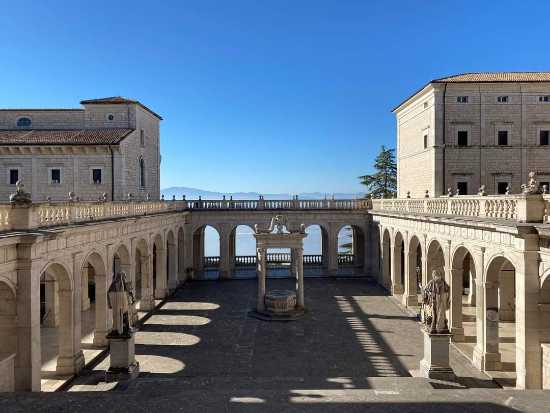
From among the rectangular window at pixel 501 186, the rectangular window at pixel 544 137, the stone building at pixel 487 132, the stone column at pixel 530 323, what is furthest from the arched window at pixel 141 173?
the rectangular window at pixel 544 137

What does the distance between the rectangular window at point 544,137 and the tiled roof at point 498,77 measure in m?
3.96

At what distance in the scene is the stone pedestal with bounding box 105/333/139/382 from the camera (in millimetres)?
16141

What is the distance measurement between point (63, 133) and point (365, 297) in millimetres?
27664

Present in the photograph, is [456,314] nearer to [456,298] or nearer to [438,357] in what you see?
[456,298]

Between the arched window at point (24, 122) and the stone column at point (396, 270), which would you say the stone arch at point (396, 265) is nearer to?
the stone column at point (396, 270)

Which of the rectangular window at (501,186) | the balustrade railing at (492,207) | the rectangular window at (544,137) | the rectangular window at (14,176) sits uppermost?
the rectangular window at (544,137)

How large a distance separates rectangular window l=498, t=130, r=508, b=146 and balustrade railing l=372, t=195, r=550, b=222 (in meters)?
13.0

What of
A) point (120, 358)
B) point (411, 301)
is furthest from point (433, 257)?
point (120, 358)

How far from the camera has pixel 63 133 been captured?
37.3 meters

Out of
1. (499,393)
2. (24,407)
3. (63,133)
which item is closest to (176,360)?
(24,407)

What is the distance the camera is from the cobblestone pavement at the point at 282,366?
11.0 meters

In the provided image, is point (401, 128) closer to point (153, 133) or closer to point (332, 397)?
point (153, 133)

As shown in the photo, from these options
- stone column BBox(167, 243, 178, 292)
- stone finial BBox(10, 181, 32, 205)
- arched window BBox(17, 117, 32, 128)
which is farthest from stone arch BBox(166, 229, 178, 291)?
stone finial BBox(10, 181, 32, 205)

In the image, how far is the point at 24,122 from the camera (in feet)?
129
